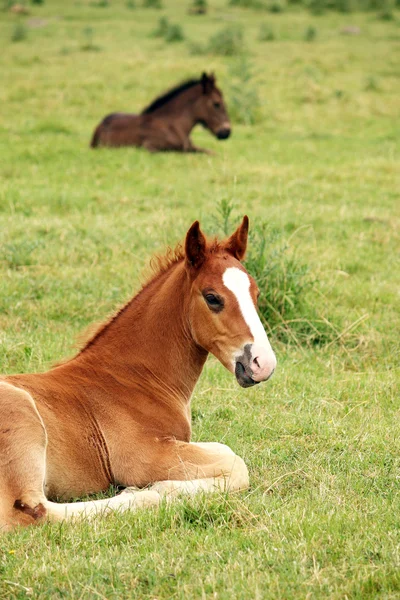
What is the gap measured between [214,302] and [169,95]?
12.0 m

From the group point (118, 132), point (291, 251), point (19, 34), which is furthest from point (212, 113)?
point (19, 34)

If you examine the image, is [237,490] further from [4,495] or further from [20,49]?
[20,49]

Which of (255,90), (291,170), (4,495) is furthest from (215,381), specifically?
(255,90)

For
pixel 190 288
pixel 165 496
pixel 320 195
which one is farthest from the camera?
pixel 320 195

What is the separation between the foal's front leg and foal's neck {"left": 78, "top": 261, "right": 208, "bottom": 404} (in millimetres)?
403

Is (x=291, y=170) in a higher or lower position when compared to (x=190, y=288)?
lower

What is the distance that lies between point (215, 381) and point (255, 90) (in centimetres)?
1247

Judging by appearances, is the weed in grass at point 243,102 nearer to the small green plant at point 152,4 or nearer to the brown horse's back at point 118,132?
the brown horse's back at point 118,132

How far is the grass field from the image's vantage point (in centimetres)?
392

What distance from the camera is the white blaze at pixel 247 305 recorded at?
4695mm

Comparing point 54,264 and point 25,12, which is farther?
point 25,12

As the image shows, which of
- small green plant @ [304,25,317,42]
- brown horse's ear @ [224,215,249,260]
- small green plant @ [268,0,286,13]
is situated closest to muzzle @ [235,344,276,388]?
brown horse's ear @ [224,215,249,260]

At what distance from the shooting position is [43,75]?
20422 millimetres

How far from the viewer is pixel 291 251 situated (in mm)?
9758
